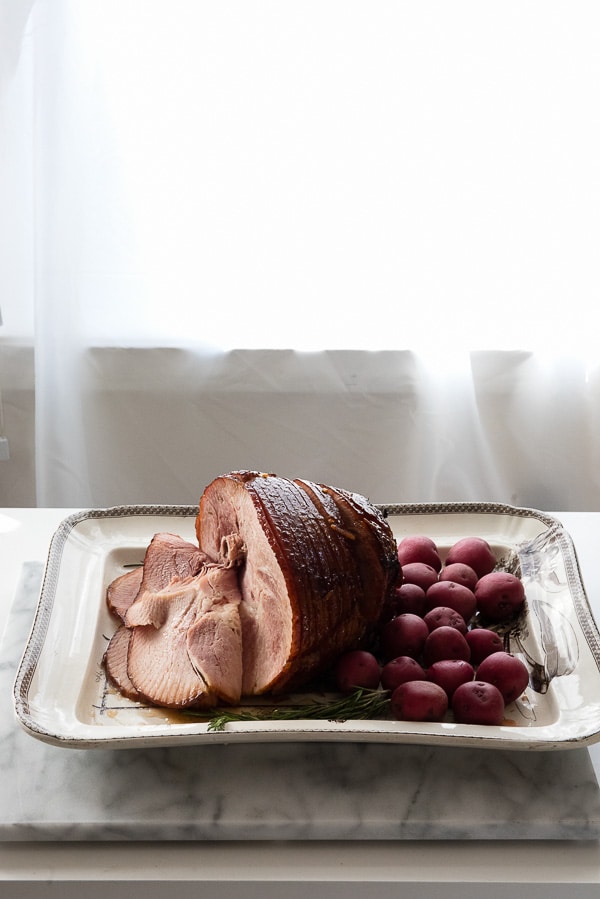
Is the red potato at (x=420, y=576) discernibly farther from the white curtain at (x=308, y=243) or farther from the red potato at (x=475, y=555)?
the white curtain at (x=308, y=243)

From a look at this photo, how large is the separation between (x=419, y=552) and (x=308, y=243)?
2.93 ft

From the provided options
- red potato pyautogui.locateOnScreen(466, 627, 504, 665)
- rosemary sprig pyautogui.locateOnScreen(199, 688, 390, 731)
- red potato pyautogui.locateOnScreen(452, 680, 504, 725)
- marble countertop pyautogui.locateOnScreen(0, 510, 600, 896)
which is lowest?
marble countertop pyautogui.locateOnScreen(0, 510, 600, 896)

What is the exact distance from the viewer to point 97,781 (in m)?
1.00

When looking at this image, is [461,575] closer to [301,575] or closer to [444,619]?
[444,619]

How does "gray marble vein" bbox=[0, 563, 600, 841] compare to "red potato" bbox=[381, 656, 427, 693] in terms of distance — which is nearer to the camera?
"gray marble vein" bbox=[0, 563, 600, 841]

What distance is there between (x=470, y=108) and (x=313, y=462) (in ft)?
2.61

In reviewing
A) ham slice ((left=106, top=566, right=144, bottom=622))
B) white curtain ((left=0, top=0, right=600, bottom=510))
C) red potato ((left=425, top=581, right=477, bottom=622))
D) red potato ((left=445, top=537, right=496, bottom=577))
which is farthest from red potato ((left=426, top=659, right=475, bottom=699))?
white curtain ((left=0, top=0, right=600, bottom=510))

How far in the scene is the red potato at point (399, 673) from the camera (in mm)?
1070

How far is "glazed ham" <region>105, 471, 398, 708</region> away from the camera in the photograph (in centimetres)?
105

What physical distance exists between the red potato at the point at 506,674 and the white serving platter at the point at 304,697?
24 mm

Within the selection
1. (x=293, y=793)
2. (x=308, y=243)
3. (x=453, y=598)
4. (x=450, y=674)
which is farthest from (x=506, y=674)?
(x=308, y=243)

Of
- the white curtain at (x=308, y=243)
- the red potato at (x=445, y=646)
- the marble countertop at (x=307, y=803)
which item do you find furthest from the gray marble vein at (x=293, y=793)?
the white curtain at (x=308, y=243)

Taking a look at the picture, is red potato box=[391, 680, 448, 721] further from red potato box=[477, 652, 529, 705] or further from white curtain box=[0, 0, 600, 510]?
white curtain box=[0, 0, 600, 510]

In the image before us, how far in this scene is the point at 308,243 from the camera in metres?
1.99
